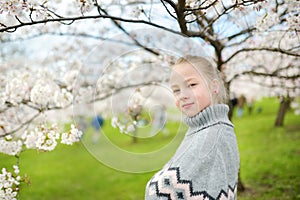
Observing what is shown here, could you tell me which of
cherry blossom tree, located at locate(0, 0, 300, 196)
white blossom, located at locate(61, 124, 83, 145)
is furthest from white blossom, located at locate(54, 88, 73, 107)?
white blossom, located at locate(61, 124, 83, 145)

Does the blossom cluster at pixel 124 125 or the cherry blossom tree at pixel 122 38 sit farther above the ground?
the cherry blossom tree at pixel 122 38

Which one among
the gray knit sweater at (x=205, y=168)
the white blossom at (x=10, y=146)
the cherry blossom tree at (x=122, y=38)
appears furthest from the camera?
the white blossom at (x=10, y=146)

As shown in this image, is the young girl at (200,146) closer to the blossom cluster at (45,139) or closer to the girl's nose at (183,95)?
the girl's nose at (183,95)

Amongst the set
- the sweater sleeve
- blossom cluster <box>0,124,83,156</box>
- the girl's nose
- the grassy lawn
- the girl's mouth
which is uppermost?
the girl's nose

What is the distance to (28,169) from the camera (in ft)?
37.4

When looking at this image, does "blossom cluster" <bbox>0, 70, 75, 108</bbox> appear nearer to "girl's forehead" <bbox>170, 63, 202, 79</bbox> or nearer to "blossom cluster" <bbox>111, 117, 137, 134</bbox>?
"blossom cluster" <bbox>111, 117, 137, 134</bbox>

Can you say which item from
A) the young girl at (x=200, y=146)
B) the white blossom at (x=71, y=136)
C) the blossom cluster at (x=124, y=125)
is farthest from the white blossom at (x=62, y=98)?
the young girl at (x=200, y=146)

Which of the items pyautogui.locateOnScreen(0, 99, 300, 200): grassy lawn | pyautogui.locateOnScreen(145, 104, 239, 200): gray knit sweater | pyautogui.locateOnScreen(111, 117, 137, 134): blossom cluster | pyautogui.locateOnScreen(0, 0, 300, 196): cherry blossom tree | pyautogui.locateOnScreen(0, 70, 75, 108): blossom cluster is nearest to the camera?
pyautogui.locateOnScreen(145, 104, 239, 200): gray knit sweater

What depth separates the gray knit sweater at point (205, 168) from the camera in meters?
2.06

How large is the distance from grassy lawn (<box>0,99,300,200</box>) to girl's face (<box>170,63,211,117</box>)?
0.28 meters

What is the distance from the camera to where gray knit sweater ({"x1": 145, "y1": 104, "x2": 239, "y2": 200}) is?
206cm

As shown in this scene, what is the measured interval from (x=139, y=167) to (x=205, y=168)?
53 cm

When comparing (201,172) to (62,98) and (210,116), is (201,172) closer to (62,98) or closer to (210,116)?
(210,116)

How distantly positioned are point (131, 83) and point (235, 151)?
9.99ft
